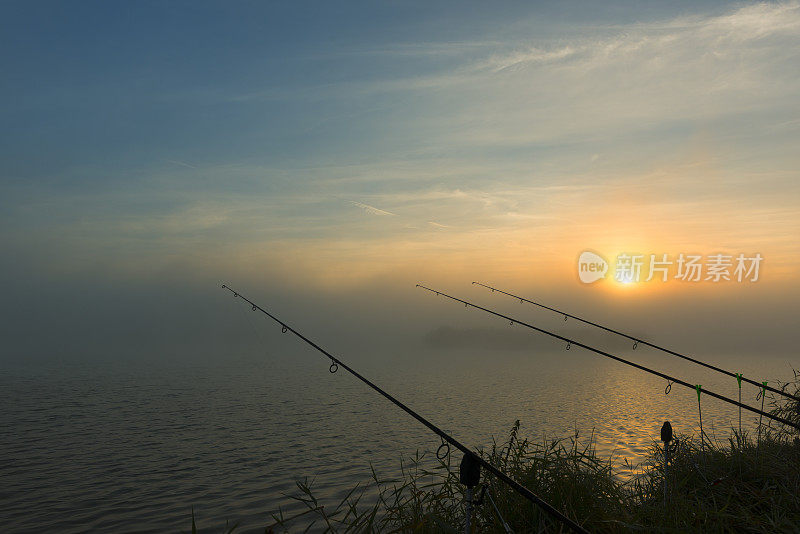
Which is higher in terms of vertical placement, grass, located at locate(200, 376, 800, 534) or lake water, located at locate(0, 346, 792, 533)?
grass, located at locate(200, 376, 800, 534)

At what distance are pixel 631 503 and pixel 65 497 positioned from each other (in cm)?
1409

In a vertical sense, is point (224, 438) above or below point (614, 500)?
below

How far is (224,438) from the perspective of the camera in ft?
72.8

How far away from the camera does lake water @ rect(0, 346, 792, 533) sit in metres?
13.4

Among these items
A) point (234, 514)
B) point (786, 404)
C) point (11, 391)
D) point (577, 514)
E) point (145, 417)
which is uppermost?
point (786, 404)

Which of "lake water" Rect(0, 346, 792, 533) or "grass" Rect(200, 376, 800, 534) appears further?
"lake water" Rect(0, 346, 792, 533)

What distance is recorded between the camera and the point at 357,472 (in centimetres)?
1641

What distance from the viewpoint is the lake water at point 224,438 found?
13375mm

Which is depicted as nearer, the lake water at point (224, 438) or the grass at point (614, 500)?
the grass at point (614, 500)

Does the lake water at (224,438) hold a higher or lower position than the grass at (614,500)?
lower

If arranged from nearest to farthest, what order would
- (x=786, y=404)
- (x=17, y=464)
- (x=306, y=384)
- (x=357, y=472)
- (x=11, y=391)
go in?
(x=786, y=404), (x=357, y=472), (x=17, y=464), (x=11, y=391), (x=306, y=384)

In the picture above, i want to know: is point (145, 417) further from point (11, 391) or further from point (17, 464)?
point (11, 391)

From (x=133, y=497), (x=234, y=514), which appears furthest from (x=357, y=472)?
(x=133, y=497)

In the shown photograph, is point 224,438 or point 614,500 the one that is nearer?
point 614,500
